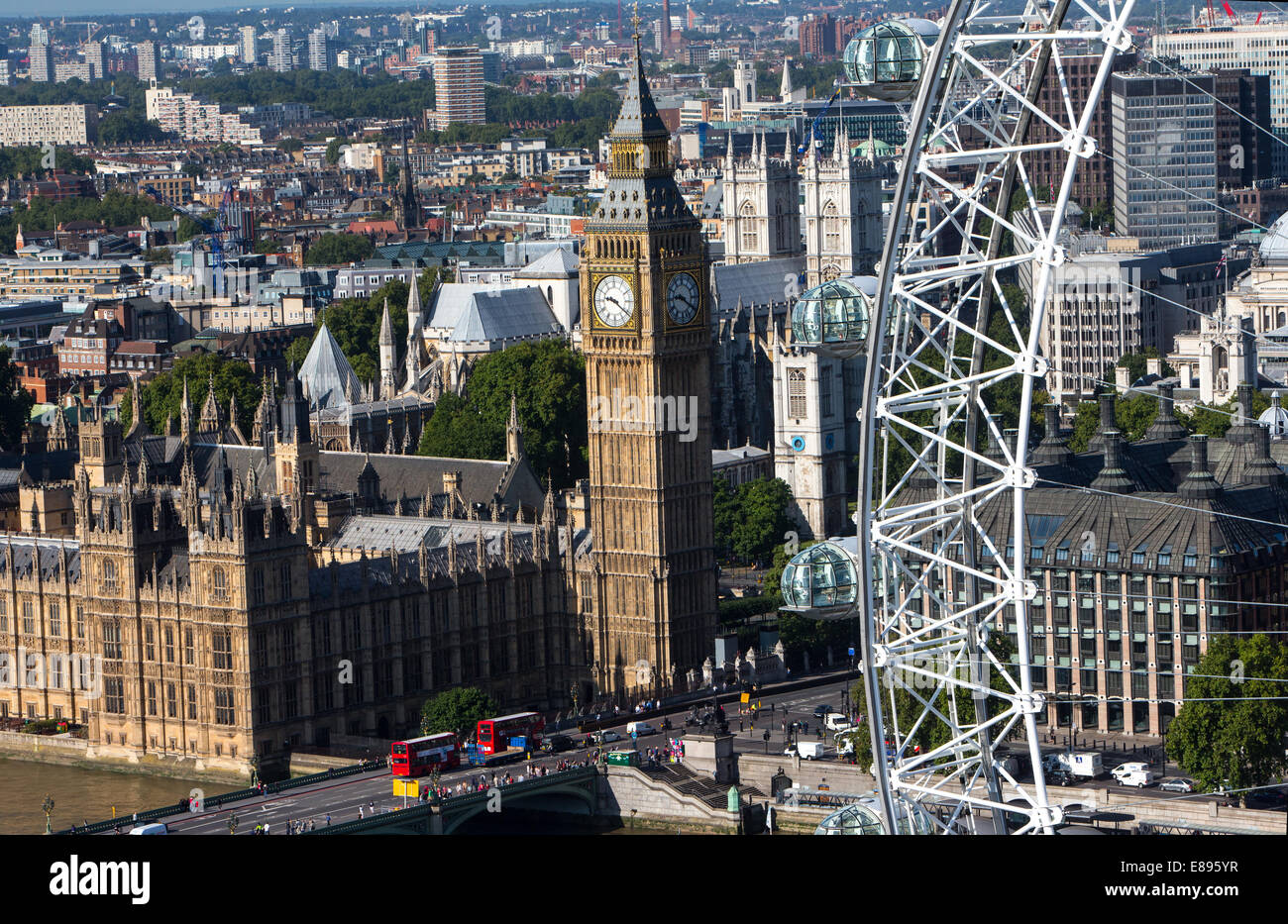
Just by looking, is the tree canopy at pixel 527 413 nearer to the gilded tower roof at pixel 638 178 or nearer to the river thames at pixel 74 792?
the gilded tower roof at pixel 638 178

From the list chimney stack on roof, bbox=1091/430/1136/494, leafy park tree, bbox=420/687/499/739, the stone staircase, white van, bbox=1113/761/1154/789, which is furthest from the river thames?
chimney stack on roof, bbox=1091/430/1136/494

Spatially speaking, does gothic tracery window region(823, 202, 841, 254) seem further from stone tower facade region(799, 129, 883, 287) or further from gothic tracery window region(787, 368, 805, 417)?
gothic tracery window region(787, 368, 805, 417)

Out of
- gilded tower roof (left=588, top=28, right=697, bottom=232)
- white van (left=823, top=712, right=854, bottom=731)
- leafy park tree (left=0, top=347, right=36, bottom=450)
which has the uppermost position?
gilded tower roof (left=588, top=28, right=697, bottom=232)

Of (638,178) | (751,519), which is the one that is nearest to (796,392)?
Answer: (751,519)

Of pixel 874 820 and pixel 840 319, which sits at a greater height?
pixel 840 319

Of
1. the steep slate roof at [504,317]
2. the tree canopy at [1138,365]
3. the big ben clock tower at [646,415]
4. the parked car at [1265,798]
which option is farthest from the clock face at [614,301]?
the tree canopy at [1138,365]

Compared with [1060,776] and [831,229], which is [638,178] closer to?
[1060,776]
